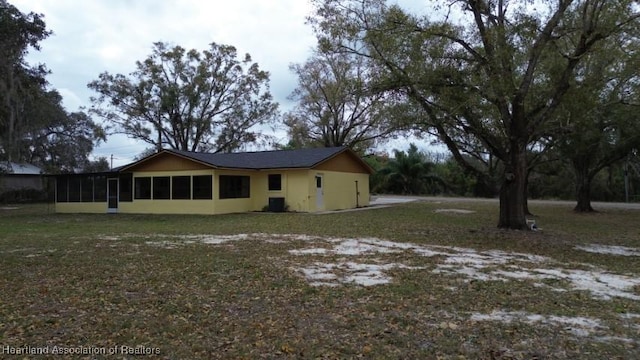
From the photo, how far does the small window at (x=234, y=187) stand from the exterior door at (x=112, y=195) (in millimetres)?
6030

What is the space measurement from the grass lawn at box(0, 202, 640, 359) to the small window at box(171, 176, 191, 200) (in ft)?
Answer: 32.4

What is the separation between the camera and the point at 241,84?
116 ft

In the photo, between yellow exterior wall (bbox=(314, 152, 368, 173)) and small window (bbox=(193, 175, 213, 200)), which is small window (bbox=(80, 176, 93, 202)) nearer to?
small window (bbox=(193, 175, 213, 200))

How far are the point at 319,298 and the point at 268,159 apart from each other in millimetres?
18467

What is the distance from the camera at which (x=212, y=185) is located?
67.2 feet

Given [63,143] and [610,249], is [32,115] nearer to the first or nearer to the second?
[63,143]

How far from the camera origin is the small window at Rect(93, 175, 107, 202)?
76.4 ft

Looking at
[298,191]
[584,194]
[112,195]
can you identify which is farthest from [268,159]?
[584,194]

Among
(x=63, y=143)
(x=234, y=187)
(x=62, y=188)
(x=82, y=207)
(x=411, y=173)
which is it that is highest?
(x=63, y=143)

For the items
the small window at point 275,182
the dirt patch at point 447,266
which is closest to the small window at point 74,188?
the small window at point 275,182

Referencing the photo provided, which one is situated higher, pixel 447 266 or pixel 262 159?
pixel 262 159

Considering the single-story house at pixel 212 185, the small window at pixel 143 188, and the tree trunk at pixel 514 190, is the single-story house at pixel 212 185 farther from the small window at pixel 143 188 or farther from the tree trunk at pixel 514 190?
the tree trunk at pixel 514 190

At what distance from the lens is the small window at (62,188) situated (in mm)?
24352

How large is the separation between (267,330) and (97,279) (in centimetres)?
343
